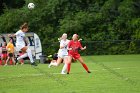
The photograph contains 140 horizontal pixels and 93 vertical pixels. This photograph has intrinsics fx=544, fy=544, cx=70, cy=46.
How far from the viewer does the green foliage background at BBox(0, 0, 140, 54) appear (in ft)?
168

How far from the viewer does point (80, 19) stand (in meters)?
52.0

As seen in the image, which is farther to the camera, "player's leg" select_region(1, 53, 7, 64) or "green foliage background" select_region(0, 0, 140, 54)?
"green foliage background" select_region(0, 0, 140, 54)

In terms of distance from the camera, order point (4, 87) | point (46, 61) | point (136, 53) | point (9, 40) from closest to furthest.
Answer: point (4, 87), point (46, 61), point (9, 40), point (136, 53)

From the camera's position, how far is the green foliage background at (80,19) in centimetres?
5131

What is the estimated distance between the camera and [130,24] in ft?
169

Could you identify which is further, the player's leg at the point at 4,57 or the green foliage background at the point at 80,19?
the green foliage background at the point at 80,19

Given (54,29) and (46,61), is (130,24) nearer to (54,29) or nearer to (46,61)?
(54,29)

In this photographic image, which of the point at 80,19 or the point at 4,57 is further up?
the point at 80,19

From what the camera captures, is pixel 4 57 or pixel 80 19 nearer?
Answer: pixel 4 57

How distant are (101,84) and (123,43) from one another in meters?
32.9

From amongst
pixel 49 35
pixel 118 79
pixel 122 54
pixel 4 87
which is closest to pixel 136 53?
pixel 122 54

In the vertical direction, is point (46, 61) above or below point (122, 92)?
below

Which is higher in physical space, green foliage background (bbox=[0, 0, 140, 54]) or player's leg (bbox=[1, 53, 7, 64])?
green foliage background (bbox=[0, 0, 140, 54])

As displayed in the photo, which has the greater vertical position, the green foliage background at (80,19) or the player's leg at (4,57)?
the green foliage background at (80,19)
